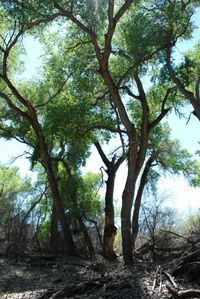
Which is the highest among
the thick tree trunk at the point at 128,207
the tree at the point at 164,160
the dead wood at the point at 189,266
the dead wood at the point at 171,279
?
the tree at the point at 164,160

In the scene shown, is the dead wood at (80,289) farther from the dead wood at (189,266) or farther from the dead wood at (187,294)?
the dead wood at (187,294)

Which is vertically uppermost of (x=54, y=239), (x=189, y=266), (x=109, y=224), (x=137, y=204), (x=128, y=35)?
(x=128, y=35)

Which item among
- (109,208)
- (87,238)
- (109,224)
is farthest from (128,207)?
(87,238)

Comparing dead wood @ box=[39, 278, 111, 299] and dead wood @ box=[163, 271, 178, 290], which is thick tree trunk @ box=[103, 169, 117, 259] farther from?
dead wood @ box=[163, 271, 178, 290]

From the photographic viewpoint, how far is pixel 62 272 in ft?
41.2

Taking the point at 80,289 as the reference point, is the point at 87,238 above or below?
above

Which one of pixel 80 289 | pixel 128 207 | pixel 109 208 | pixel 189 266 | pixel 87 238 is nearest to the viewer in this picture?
pixel 189 266

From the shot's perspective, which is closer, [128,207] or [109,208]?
[128,207]

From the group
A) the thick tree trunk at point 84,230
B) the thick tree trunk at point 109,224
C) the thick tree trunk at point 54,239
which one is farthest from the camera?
the thick tree trunk at point 54,239

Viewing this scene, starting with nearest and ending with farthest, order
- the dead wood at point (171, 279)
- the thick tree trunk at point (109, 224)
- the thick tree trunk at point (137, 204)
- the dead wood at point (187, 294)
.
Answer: the dead wood at point (187, 294), the dead wood at point (171, 279), the thick tree trunk at point (109, 224), the thick tree trunk at point (137, 204)

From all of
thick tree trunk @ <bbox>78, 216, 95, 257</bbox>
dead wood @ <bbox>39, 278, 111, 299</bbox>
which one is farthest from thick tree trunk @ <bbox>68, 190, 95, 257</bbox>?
dead wood @ <bbox>39, 278, 111, 299</bbox>

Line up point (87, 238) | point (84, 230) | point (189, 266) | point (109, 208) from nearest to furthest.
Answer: point (189, 266), point (109, 208), point (87, 238), point (84, 230)

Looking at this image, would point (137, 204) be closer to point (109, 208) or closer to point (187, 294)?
point (109, 208)

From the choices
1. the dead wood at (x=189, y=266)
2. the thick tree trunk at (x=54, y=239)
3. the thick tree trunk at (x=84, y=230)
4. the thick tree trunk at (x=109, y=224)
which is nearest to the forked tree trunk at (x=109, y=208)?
the thick tree trunk at (x=109, y=224)
